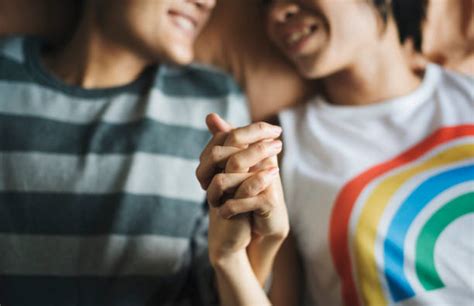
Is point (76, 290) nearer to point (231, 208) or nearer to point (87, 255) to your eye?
point (87, 255)

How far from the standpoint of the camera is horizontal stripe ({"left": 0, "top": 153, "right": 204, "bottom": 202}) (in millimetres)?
674

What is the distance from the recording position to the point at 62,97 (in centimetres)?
73

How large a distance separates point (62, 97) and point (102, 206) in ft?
0.63

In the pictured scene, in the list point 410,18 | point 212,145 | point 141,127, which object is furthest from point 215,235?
point 410,18

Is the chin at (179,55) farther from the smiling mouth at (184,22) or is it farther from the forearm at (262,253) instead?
the forearm at (262,253)

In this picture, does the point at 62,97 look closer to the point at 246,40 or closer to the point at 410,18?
the point at 246,40

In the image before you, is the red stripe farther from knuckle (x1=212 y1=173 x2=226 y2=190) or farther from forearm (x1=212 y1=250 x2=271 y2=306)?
knuckle (x1=212 y1=173 x2=226 y2=190)

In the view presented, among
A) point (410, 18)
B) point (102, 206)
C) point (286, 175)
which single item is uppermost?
point (410, 18)

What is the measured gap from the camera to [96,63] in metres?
0.78

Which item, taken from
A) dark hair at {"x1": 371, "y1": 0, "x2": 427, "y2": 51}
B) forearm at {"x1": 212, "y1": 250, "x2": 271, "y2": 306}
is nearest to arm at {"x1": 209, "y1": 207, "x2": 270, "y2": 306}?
forearm at {"x1": 212, "y1": 250, "x2": 271, "y2": 306}

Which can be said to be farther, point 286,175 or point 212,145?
point 286,175

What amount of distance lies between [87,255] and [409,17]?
66 centimetres

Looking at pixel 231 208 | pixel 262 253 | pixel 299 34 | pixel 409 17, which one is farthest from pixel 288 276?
pixel 409 17

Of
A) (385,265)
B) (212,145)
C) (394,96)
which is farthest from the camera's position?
(394,96)
